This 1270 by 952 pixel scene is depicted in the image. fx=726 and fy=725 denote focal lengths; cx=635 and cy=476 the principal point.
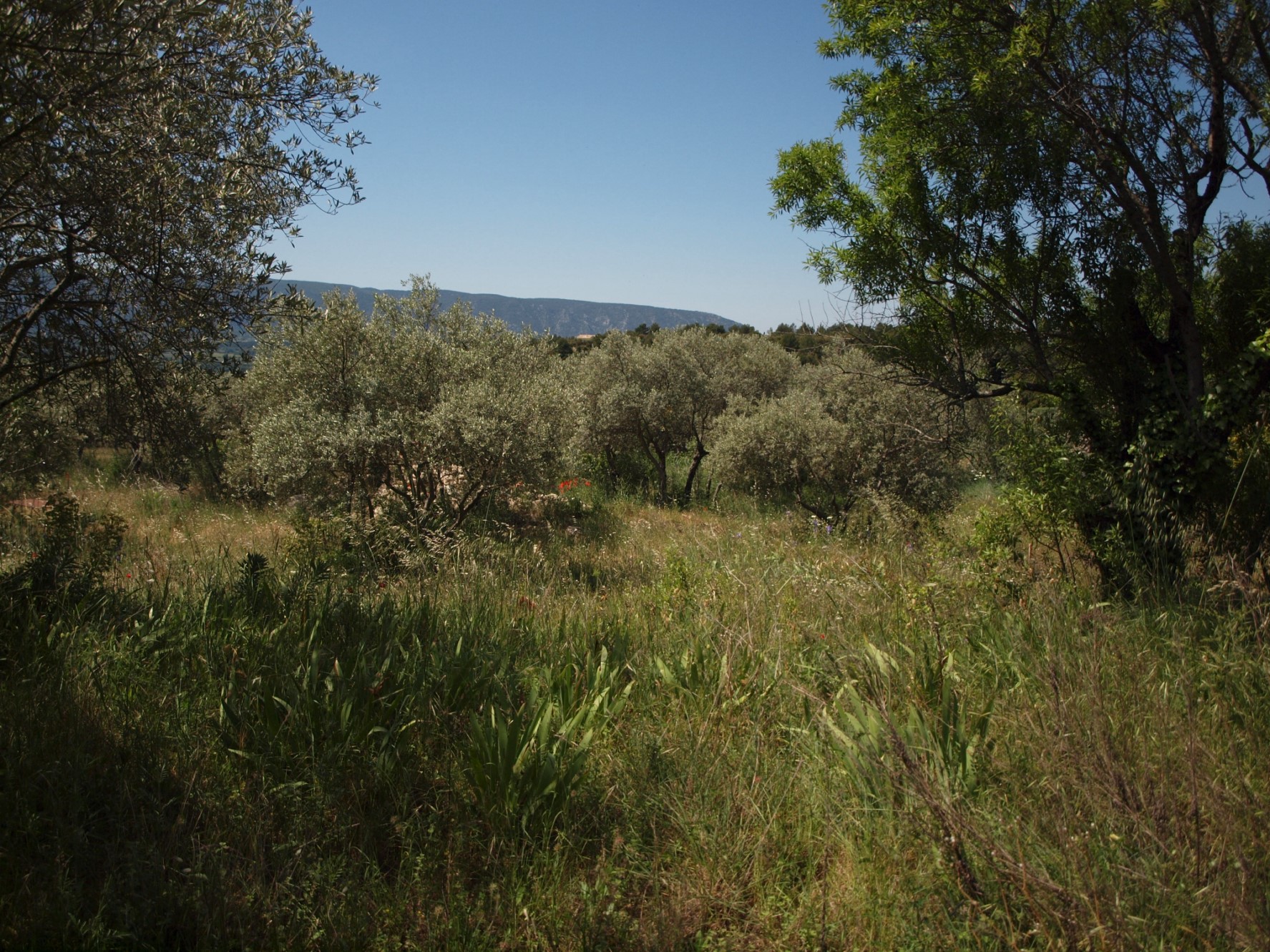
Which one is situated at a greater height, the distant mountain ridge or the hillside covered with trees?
the distant mountain ridge

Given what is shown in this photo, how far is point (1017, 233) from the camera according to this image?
581 cm

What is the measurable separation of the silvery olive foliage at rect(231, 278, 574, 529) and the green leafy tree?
13.4 ft

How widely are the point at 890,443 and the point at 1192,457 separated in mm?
8614

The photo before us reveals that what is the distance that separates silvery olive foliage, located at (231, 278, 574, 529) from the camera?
324 inches

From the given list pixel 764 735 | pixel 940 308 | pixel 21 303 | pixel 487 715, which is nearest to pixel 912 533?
pixel 940 308

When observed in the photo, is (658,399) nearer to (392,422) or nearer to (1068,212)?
(392,422)

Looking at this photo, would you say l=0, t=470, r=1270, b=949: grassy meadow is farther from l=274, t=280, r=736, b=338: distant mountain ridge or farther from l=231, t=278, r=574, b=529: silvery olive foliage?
l=274, t=280, r=736, b=338: distant mountain ridge

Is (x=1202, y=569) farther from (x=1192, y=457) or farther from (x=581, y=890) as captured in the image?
(x=581, y=890)

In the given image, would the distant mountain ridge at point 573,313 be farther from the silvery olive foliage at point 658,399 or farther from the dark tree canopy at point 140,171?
the dark tree canopy at point 140,171

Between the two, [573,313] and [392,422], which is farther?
[573,313]

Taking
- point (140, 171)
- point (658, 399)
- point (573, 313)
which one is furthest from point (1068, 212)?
point (573, 313)

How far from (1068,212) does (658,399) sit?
12.1m

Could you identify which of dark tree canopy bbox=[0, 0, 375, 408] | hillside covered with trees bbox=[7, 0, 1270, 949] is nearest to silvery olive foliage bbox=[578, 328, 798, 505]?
hillside covered with trees bbox=[7, 0, 1270, 949]

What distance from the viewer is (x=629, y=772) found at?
2.69 m
